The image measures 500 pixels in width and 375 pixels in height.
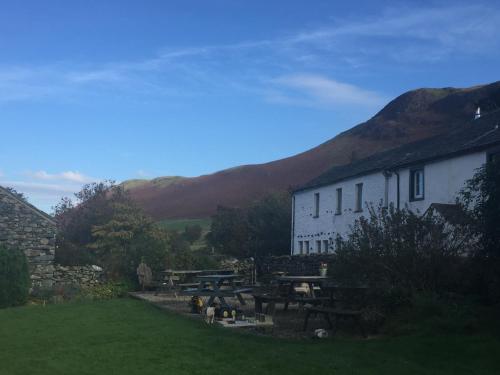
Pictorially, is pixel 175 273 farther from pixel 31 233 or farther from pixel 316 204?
pixel 316 204

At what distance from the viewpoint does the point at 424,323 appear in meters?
10.7

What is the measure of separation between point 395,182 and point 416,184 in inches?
53.3

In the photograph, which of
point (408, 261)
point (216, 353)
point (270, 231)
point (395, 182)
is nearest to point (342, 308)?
point (408, 261)

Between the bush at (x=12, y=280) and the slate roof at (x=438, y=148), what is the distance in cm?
1432

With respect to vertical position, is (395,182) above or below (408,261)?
above

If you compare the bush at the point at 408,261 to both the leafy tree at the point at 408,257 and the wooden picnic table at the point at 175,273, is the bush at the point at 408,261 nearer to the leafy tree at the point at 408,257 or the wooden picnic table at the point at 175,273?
the leafy tree at the point at 408,257

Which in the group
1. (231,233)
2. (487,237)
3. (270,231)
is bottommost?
(487,237)

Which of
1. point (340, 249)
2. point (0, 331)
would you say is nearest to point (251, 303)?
point (340, 249)

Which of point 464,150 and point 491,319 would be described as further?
point 464,150

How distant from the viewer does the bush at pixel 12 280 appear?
1894cm

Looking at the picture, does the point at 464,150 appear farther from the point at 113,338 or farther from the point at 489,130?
the point at 113,338

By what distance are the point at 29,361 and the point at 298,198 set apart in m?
26.3

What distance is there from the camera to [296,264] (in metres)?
26.8

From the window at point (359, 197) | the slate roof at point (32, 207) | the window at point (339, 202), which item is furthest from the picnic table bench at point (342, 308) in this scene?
the window at point (339, 202)
